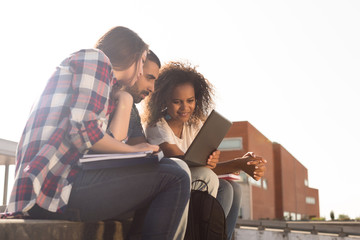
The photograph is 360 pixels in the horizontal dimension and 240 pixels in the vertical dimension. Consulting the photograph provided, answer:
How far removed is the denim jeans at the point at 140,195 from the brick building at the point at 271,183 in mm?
23907

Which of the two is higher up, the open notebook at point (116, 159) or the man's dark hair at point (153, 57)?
the man's dark hair at point (153, 57)

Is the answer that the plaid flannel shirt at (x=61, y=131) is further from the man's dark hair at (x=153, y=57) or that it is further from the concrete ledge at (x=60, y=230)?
the man's dark hair at (x=153, y=57)

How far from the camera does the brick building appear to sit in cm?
3180

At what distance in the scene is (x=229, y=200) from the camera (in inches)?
123

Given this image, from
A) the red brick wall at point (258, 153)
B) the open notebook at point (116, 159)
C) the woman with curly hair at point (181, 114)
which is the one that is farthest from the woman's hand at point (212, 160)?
the red brick wall at point (258, 153)

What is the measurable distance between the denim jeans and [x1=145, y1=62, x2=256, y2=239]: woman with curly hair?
0.96 meters

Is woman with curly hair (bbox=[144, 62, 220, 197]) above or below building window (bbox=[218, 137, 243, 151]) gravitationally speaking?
below

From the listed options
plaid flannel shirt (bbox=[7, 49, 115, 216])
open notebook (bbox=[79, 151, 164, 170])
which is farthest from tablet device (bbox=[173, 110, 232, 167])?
plaid flannel shirt (bbox=[7, 49, 115, 216])

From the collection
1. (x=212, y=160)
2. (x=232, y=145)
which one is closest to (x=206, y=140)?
(x=212, y=160)

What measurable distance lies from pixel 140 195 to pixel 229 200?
4.34 feet

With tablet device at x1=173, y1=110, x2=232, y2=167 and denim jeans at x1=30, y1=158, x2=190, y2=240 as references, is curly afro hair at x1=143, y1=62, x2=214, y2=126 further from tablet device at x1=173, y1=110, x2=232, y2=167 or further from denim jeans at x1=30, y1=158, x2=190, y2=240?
denim jeans at x1=30, y1=158, x2=190, y2=240

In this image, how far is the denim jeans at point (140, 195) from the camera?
189cm

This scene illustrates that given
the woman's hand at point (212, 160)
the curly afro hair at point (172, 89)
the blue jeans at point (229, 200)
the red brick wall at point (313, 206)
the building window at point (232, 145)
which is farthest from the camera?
the red brick wall at point (313, 206)

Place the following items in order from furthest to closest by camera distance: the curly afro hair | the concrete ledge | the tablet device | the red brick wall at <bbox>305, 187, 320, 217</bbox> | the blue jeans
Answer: the red brick wall at <bbox>305, 187, 320, 217</bbox> < the curly afro hair < the blue jeans < the tablet device < the concrete ledge
